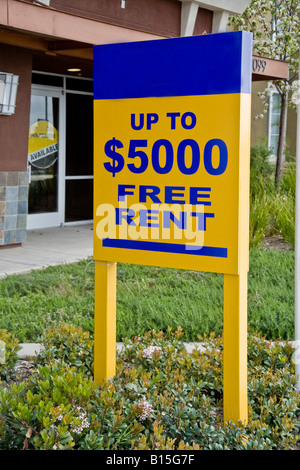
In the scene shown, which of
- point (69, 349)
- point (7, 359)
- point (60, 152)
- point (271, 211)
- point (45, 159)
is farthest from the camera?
point (60, 152)

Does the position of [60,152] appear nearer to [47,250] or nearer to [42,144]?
[42,144]

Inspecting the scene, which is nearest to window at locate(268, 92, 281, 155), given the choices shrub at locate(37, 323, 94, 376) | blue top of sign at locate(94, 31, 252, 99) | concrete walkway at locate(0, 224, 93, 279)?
concrete walkway at locate(0, 224, 93, 279)

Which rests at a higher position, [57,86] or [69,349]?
[57,86]

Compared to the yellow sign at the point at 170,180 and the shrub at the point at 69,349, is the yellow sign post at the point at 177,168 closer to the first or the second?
the yellow sign at the point at 170,180

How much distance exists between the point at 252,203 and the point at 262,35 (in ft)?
19.0

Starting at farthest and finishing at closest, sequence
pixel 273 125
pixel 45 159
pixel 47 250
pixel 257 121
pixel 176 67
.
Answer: pixel 273 125, pixel 257 121, pixel 45 159, pixel 47 250, pixel 176 67

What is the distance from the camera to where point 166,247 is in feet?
11.0

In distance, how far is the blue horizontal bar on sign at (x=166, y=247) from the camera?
322 centimetres

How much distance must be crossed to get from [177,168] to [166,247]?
1.34 feet

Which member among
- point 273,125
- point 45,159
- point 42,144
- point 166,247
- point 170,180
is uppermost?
point 273,125

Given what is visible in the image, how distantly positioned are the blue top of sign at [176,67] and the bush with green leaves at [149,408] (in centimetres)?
151

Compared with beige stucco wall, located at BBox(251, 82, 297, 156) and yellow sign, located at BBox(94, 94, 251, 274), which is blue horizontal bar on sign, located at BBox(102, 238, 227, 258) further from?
beige stucco wall, located at BBox(251, 82, 297, 156)

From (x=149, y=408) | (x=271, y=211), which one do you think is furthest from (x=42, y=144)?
(x=149, y=408)
